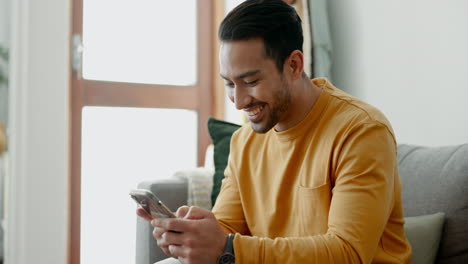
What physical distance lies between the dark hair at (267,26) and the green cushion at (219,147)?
2.30 ft

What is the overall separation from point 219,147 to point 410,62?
2.63 feet

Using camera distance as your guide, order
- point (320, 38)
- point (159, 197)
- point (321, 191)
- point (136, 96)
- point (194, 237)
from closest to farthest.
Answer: point (194, 237)
point (321, 191)
point (159, 197)
point (320, 38)
point (136, 96)

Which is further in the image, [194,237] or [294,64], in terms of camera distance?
[294,64]

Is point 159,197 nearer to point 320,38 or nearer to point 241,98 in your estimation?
point 241,98

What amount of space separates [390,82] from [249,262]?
133 cm

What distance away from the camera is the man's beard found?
129 cm

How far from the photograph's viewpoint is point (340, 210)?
110cm

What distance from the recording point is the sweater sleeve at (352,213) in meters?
1.06

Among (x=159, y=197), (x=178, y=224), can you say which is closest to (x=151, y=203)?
(x=178, y=224)

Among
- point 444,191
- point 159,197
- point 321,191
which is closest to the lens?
point 321,191

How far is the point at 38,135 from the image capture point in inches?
102

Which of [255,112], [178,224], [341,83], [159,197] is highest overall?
[341,83]

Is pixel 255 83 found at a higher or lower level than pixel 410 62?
lower

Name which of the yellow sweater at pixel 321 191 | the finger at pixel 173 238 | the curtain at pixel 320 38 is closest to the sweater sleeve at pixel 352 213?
the yellow sweater at pixel 321 191
